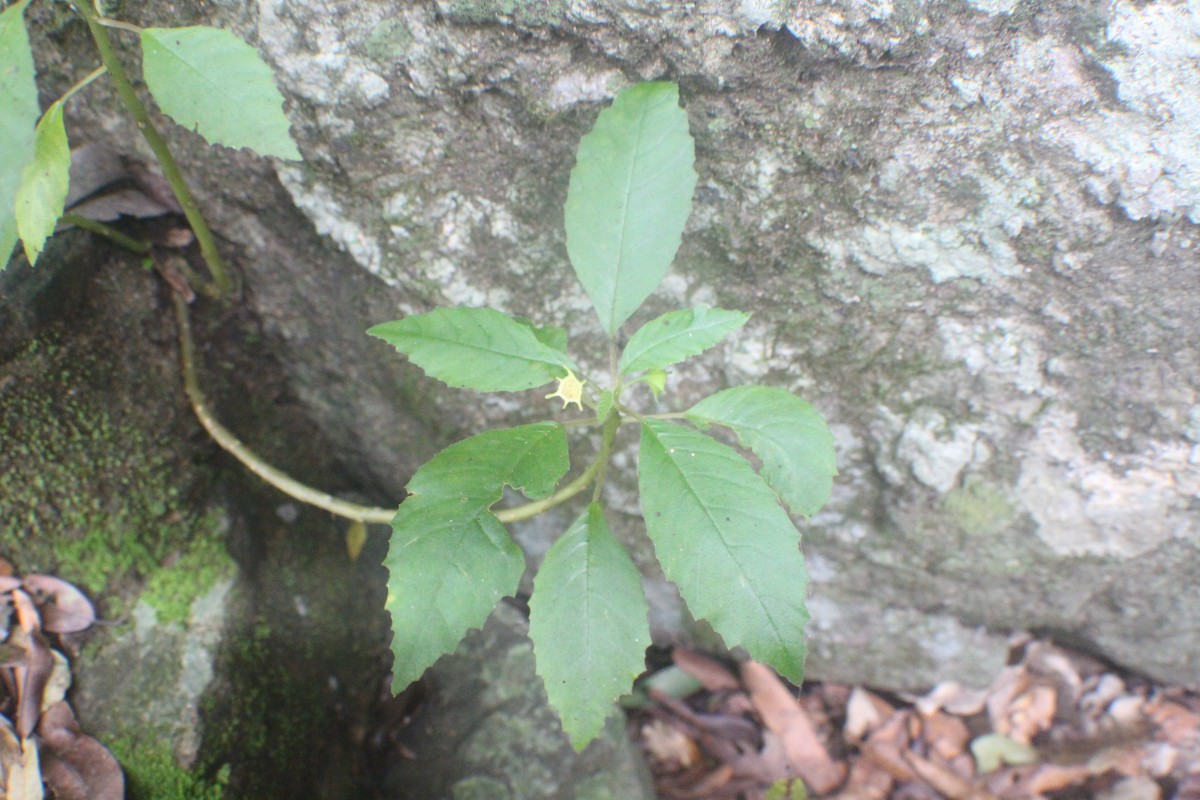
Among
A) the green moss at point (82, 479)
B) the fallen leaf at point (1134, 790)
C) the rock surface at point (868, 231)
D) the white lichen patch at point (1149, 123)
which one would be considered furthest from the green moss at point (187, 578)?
the fallen leaf at point (1134, 790)

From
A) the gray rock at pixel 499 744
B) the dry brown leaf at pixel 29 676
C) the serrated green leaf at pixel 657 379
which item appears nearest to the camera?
the serrated green leaf at pixel 657 379

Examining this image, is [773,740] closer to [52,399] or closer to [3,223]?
[52,399]

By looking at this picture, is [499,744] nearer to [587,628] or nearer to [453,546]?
[587,628]

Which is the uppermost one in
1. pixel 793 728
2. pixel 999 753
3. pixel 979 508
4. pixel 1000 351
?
pixel 1000 351

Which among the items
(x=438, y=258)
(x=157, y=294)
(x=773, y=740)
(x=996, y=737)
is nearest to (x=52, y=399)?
(x=157, y=294)

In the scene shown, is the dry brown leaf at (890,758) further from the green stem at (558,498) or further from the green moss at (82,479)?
the green moss at (82,479)

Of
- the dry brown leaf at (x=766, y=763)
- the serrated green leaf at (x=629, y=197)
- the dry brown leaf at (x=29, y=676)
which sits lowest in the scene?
the dry brown leaf at (x=766, y=763)

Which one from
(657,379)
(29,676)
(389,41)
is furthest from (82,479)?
(657,379)
